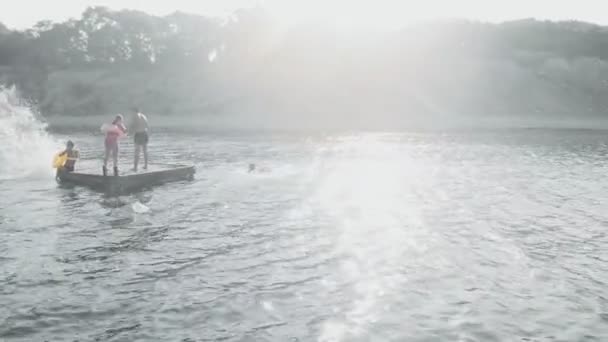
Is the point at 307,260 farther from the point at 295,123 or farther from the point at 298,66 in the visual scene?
the point at 298,66

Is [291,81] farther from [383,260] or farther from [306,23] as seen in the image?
[383,260]

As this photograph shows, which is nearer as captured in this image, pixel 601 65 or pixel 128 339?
pixel 128 339

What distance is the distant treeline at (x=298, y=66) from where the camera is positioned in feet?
271

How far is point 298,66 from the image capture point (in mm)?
89312

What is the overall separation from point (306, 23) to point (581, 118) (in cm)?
4584

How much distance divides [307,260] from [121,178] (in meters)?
10.5

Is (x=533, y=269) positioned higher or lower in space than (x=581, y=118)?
lower

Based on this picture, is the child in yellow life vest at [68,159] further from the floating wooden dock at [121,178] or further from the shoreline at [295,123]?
the shoreline at [295,123]

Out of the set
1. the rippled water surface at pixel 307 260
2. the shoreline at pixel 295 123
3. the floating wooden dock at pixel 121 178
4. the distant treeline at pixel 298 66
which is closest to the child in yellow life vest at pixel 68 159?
the floating wooden dock at pixel 121 178

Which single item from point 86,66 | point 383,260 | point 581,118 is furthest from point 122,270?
point 86,66

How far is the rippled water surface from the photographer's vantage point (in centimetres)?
888

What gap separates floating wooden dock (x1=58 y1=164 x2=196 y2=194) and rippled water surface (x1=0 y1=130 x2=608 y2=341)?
22.3 inches

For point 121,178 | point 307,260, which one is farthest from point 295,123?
point 307,260

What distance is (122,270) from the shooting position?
37.2 ft
